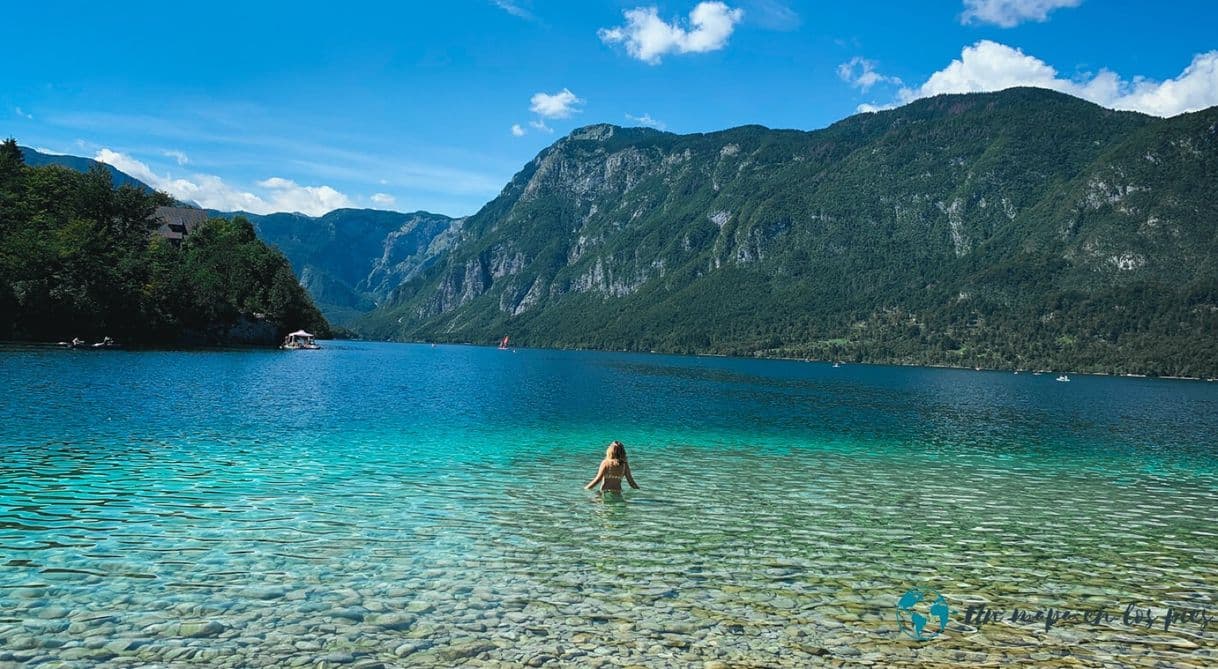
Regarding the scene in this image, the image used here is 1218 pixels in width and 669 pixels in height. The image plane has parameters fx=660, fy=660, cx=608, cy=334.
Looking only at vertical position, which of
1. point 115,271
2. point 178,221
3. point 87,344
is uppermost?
point 178,221

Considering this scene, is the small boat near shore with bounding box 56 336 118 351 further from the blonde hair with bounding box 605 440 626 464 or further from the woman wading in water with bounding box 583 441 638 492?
the blonde hair with bounding box 605 440 626 464

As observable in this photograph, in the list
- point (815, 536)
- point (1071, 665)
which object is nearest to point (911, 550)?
point (815, 536)

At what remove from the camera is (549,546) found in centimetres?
1678

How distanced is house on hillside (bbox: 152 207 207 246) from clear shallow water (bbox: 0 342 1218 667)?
142 meters

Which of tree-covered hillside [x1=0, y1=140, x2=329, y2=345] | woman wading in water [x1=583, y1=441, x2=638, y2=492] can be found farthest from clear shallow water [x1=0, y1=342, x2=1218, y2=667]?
tree-covered hillside [x1=0, y1=140, x2=329, y2=345]

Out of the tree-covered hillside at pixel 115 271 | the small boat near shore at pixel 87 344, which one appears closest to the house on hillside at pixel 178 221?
the tree-covered hillside at pixel 115 271

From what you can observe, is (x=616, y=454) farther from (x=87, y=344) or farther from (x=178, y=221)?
(x=178, y=221)

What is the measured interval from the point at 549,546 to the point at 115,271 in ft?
399

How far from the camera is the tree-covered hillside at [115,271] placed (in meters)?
98.5

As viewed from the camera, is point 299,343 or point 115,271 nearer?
point 115,271

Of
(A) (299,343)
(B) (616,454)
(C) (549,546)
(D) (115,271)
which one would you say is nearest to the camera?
(C) (549,546)

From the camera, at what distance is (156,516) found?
17656 millimetres

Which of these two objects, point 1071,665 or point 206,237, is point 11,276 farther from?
point 1071,665

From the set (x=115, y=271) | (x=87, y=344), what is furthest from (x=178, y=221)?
(x=87, y=344)
